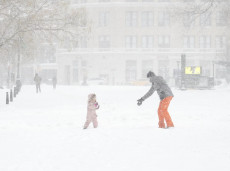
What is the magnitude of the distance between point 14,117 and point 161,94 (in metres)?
6.83

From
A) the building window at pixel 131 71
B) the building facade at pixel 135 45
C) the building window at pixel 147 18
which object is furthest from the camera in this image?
the building window at pixel 147 18

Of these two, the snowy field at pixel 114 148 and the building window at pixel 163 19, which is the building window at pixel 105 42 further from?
the snowy field at pixel 114 148

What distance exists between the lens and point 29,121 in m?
13.6

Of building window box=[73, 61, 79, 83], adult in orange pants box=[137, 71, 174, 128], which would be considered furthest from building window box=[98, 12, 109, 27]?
adult in orange pants box=[137, 71, 174, 128]

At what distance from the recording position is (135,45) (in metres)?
63.5

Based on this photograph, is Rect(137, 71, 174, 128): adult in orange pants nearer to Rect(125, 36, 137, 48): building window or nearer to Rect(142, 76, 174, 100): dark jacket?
Rect(142, 76, 174, 100): dark jacket

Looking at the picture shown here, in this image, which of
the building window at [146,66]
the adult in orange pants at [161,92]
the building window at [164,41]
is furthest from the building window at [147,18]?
the adult in orange pants at [161,92]

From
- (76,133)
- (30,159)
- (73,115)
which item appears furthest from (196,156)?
(73,115)

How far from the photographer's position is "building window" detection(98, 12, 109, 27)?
64.5 meters

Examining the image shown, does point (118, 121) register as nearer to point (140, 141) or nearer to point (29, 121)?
point (29, 121)

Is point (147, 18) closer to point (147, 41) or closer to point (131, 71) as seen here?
point (147, 41)

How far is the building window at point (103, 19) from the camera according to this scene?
64.5m

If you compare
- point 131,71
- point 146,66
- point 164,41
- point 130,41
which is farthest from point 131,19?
point 131,71

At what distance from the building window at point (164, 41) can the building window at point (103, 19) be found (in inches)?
363
